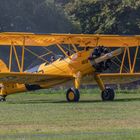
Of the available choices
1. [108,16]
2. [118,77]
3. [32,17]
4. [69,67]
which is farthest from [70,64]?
[32,17]

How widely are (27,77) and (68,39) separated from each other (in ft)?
7.38

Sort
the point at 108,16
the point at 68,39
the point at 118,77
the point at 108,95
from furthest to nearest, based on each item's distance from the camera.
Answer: the point at 108,16 < the point at 118,77 < the point at 108,95 < the point at 68,39

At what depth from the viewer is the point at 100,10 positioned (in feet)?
177

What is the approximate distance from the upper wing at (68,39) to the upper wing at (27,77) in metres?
1.26

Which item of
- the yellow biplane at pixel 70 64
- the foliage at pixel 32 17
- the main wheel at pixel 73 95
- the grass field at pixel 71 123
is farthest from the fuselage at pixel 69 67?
the foliage at pixel 32 17

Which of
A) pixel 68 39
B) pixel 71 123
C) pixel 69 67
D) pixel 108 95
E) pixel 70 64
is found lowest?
pixel 71 123

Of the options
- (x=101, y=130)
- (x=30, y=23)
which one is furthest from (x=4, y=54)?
(x=101, y=130)

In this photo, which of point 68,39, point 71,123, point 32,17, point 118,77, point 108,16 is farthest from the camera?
point 32,17

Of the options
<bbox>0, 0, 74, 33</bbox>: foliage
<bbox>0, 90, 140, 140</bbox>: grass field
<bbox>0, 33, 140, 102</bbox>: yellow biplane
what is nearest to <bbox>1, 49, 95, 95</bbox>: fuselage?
<bbox>0, 33, 140, 102</bbox>: yellow biplane

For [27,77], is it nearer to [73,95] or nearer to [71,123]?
[73,95]

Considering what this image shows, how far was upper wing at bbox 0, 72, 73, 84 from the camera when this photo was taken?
26.2 m

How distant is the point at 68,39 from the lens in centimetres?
2730

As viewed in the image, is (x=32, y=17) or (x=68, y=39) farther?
(x=32, y=17)

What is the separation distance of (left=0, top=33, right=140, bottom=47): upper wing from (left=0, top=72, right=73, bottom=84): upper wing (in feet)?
4.13
